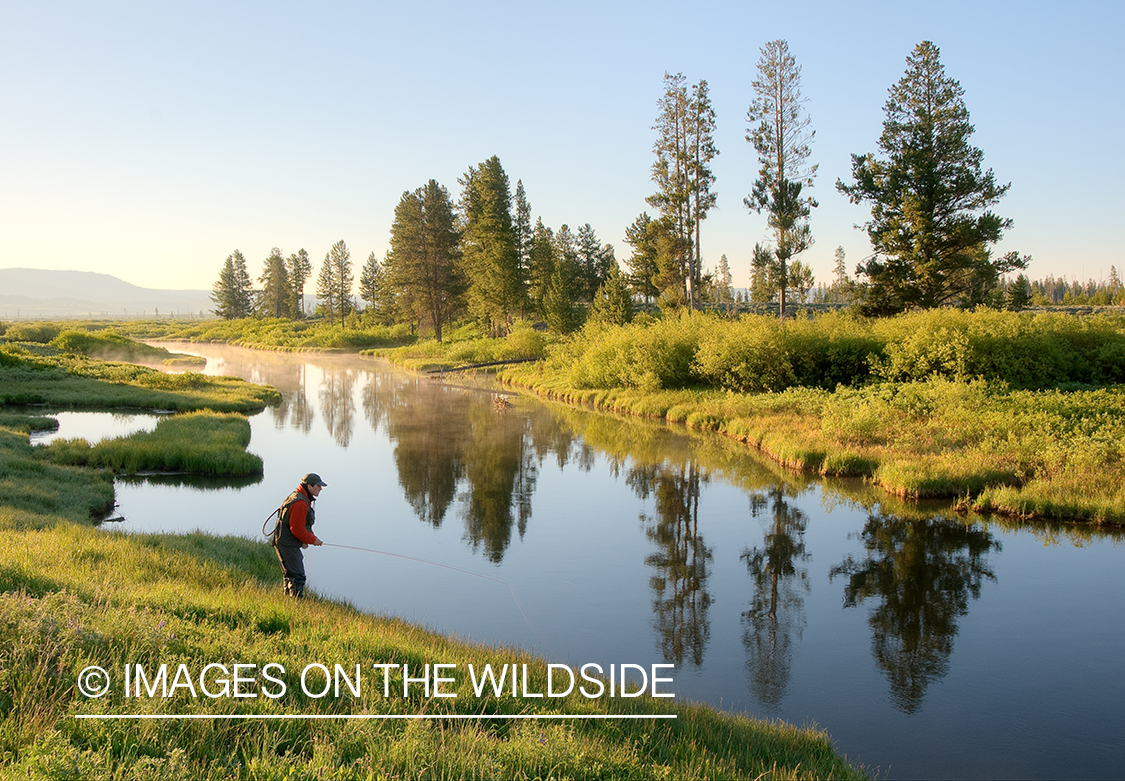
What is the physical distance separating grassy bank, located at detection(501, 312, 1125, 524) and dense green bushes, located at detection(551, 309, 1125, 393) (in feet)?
0.21

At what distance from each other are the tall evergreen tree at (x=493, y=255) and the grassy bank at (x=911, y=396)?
22815mm

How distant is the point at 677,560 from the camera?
14664mm

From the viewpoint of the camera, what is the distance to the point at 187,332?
11550cm

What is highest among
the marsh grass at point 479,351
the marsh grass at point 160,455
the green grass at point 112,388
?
the marsh grass at point 479,351

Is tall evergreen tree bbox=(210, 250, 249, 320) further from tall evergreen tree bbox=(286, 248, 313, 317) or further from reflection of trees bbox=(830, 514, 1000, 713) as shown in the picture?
reflection of trees bbox=(830, 514, 1000, 713)

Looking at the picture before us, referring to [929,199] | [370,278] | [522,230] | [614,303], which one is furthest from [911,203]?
[370,278]

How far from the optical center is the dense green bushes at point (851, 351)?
26516mm

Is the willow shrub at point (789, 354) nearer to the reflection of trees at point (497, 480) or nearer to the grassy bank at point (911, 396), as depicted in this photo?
the grassy bank at point (911, 396)

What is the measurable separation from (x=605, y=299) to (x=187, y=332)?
290ft

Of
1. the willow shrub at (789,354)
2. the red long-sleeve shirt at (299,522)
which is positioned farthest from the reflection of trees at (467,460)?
the willow shrub at (789,354)

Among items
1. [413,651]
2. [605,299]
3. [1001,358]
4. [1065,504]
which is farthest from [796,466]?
[605,299]

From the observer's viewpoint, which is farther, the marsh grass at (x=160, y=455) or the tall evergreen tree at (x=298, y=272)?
the tall evergreen tree at (x=298, y=272)

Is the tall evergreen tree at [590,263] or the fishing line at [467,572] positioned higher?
the tall evergreen tree at [590,263]

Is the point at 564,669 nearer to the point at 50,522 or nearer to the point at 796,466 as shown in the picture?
the point at 50,522
